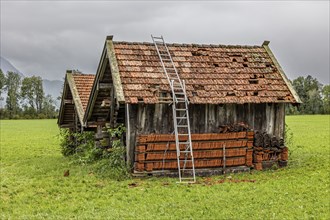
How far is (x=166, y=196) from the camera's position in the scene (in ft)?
36.8

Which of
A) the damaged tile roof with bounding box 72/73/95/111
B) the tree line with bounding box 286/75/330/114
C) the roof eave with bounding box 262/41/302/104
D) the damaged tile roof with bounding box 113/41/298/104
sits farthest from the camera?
the tree line with bounding box 286/75/330/114

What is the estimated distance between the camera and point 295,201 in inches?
413

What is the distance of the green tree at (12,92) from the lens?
3873 inches

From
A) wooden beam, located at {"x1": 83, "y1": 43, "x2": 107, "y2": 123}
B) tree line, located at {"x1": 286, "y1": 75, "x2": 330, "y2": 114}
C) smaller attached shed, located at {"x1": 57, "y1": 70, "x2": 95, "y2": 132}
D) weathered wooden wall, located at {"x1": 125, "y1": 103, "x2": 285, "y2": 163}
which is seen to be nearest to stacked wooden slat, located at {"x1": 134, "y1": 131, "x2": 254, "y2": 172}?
weathered wooden wall, located at {"x1": 125, "y1": 103, "x2": 285, "y2": 163}

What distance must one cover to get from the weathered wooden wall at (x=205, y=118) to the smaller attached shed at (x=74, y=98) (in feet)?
19.3

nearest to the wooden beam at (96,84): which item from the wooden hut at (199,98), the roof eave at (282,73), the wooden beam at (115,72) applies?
the wooden hut at (199,98)

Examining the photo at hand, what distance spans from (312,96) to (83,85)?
285 ft

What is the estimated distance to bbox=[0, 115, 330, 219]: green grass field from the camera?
31.7 ft

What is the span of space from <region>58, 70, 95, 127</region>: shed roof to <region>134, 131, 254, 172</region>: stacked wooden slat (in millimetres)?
6319

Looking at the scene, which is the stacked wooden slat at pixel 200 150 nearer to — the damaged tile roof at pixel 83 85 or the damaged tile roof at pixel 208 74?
the damaged tile roof at pixel 208 74

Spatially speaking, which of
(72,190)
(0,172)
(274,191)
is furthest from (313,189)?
(0,172)

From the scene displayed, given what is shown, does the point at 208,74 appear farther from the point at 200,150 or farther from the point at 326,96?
the point at 326,96

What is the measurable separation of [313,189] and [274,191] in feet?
3.76

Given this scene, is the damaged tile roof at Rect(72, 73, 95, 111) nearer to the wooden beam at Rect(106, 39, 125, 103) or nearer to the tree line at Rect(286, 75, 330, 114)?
the wooden beam at Rect(106, 39, 125, 103)
